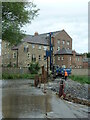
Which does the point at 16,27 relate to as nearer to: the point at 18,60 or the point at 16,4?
the point at 16,4

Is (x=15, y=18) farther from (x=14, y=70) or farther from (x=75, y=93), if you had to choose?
(x=14, y=70)

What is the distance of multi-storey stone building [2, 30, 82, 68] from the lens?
213 ft

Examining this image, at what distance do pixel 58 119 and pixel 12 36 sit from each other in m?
17.7

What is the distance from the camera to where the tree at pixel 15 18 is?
22.4m

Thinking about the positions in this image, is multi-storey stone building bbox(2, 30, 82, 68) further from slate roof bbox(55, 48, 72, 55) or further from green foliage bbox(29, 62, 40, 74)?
green foliage bbox(29, 62, 40, 74)

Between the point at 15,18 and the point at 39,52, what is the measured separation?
46.0 meters

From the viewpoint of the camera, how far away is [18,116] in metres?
7.90

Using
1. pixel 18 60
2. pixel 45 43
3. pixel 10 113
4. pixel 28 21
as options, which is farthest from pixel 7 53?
pixel 10 113

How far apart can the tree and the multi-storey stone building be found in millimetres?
34553

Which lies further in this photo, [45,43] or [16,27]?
[45,43]

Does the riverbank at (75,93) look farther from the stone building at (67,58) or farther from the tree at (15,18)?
the stone building at (67,58)

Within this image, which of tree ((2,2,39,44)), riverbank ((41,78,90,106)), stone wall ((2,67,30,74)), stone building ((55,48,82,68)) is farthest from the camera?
stone building ((55,48,82,68))

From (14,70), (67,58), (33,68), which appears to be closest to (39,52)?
(67,58)

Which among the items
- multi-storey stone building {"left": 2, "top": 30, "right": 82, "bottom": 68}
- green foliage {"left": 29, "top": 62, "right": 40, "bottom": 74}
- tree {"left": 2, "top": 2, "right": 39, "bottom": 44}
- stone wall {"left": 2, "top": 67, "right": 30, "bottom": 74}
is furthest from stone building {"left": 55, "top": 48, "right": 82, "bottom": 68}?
tree {"left": 2, "top": 2, "right": 39, "bottom": 44}
